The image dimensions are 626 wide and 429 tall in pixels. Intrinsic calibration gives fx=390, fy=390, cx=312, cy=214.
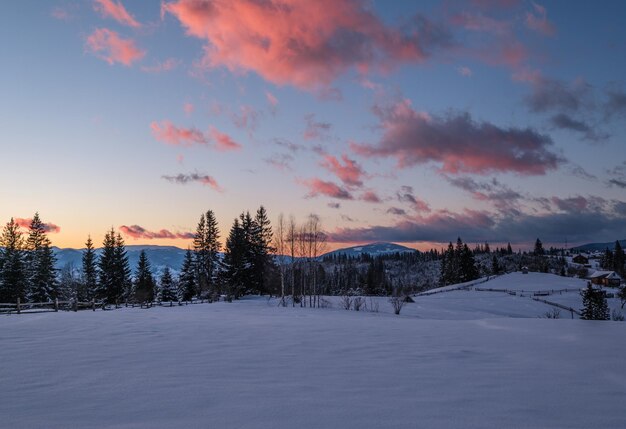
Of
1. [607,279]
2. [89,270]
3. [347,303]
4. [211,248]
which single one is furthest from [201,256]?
[607,279]

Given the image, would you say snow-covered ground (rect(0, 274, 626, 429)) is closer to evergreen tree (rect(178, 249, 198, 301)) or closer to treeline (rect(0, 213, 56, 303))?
treeline (rect(0, 213, 56, 303))

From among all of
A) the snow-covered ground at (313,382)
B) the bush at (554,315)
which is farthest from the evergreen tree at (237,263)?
the snow-covered ground at (313,382)

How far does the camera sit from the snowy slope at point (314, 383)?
468 centimetres

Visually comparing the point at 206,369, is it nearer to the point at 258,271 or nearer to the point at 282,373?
the point at 282,373

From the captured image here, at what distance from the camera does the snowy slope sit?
468cm

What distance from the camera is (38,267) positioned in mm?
47344

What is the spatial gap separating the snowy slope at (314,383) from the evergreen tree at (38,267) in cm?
4359

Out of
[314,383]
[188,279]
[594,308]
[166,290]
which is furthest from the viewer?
[188,279]

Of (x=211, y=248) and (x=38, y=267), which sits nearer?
(x=38, y=267)

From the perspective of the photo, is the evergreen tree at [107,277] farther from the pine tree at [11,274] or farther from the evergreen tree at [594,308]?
the evergreen tree at [594,308]

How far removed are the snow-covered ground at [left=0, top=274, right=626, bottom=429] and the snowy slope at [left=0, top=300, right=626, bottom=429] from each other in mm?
23

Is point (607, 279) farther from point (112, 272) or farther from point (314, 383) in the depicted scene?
point (314, 383)

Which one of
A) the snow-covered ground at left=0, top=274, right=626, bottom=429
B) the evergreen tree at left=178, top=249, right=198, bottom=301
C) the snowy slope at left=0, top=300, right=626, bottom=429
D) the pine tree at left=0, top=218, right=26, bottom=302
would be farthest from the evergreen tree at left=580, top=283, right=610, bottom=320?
the pine tree at left=0, top=218, right=26, bottom=302

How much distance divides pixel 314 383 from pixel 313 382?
7 centimetres
